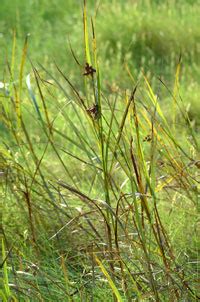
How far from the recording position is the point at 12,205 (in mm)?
3113

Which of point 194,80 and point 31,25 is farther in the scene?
point 31,25

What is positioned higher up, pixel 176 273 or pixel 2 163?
pixel 2 163

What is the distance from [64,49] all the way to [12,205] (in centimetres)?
327

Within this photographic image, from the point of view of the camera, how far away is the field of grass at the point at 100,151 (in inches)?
89.0

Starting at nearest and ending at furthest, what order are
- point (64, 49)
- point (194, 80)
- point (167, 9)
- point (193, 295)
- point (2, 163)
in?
point (193, 295)
point (2, 163)
point (194, 80)
point (64, 49)
point (167, 9)

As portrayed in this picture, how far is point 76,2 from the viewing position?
24.0 ft

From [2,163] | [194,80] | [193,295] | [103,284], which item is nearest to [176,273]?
[193,295]

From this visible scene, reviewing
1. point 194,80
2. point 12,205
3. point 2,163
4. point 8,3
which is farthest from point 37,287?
point 8,3

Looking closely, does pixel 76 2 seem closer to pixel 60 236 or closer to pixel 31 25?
pixel 31 25

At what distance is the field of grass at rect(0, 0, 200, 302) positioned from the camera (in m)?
2.26

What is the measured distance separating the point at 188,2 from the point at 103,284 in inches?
190

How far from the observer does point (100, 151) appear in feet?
7.14

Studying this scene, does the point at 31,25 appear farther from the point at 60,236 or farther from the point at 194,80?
the point at 60,236

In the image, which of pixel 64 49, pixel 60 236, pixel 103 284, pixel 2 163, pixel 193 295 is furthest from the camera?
pixel 64 49
